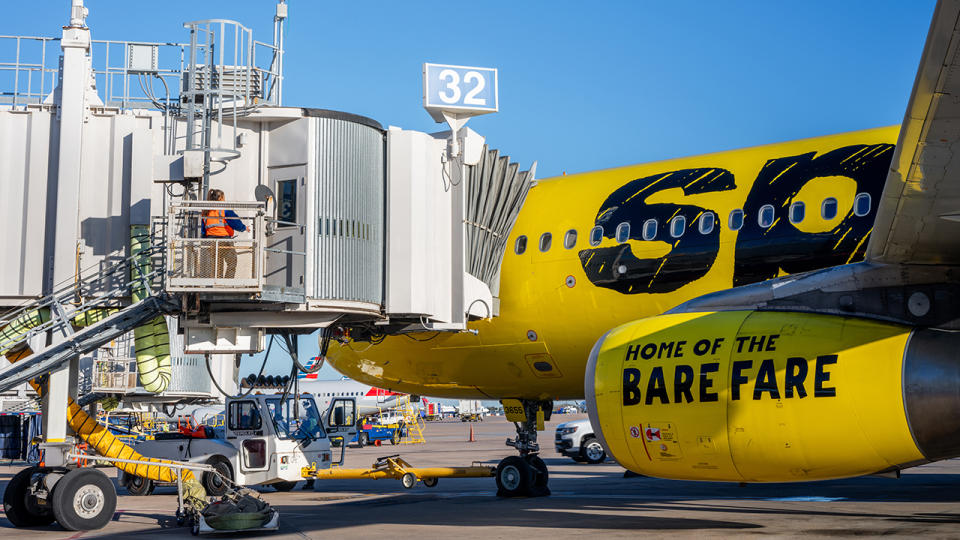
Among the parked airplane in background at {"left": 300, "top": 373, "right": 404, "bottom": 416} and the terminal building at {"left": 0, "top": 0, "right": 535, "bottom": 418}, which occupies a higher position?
the terminal building at {"left": 0, "top": 0, "right": 535, "bottom": 418}

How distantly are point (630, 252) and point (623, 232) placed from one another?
1.25 ft

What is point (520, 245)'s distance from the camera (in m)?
16.4

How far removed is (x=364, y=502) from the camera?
57.1 ft

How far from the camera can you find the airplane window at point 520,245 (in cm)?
1627

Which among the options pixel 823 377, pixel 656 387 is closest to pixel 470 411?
pixel 656 387

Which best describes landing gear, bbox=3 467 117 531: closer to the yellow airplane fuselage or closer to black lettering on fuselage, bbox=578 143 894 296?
the yellow airplane fuselage

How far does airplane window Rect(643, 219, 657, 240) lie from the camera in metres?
14.4

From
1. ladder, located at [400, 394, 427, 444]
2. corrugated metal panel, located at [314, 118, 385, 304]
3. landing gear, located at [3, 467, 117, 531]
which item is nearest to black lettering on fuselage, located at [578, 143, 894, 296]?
corrugated metal panel, located at [314, 118, 385, 304]

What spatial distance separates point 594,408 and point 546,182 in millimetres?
7436

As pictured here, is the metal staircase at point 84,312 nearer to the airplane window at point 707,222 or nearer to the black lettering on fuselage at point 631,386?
the black lettering on fuselage at point 631,386

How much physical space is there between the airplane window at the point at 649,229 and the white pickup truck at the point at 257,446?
814cm

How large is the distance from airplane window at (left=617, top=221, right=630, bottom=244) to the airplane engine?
4.47m

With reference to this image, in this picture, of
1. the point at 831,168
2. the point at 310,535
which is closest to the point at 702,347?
the point at 831,168

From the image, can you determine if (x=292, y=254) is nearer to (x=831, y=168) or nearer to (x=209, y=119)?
(x=209, y=119)
